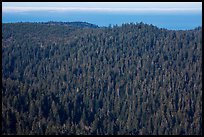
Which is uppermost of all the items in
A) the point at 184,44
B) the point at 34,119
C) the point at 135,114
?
the point at 184,44

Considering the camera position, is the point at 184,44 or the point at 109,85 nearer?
the point at 109,85

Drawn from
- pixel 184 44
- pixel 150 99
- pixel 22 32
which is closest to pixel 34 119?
pixel 150 99

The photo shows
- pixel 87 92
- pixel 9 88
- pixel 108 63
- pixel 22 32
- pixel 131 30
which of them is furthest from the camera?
pixel 22 32

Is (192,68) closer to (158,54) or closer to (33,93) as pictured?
(158,54)

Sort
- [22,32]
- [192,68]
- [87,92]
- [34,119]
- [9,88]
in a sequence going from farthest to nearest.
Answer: [22,32]
[192,68]
[87,92]
[9,88]
[34,119]

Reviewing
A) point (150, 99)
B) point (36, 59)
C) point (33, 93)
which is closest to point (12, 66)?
point (36, 59)

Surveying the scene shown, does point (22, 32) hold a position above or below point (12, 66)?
above
